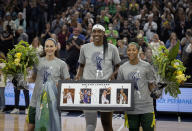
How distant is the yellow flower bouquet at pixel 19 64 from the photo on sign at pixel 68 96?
0.60 metres

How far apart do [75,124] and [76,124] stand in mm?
24

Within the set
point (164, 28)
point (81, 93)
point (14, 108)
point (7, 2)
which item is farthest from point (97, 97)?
point (7, 2)

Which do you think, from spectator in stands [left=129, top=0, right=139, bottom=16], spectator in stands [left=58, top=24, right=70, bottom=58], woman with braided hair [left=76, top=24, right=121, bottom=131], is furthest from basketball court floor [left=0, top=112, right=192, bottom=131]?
spectator in stands [left=129, top=0, right=139, bottom=16]

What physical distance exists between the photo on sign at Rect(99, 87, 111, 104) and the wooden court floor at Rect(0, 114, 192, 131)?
10.4 feet

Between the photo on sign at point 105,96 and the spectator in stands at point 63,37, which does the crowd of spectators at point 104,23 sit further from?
the photo on sign at point 105,96

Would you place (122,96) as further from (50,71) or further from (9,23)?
(9,23)

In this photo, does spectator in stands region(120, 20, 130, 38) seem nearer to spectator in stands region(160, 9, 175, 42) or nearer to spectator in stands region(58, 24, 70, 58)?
spectator in stands region(160, 9, 175, 42)

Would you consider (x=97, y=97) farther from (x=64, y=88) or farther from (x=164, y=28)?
(x=164, y=28)

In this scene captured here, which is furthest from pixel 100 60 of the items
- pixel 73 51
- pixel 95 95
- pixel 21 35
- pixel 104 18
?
pixel 21 35

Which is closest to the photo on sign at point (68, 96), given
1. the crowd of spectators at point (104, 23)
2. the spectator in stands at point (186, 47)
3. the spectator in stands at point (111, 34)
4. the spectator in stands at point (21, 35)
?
the crowd of spectators at point (104, 23)

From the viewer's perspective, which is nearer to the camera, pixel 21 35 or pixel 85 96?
pixel 85 96

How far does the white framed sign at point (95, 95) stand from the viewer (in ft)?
14.3

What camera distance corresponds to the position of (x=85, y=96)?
4480 mm

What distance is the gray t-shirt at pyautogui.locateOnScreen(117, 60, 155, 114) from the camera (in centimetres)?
445
